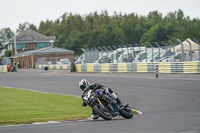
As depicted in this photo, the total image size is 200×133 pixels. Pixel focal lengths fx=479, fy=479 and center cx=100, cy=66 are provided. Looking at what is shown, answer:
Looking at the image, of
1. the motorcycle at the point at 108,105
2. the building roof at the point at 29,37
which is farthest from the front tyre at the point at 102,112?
the building roof at the point at 29,37

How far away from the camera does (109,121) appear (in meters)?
12.3

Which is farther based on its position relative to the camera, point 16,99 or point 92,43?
point 92,43

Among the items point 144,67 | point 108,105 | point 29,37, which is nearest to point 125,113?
point 108,105

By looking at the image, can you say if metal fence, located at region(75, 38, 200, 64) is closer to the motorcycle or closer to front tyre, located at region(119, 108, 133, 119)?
front tyre, located at region(119, 108, 133, 119)

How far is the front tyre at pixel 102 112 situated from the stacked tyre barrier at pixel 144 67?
2030 cm

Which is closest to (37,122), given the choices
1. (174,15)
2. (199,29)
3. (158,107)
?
(158,107)

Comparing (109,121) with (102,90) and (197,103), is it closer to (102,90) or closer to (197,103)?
(102,90)

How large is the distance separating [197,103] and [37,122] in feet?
20.8

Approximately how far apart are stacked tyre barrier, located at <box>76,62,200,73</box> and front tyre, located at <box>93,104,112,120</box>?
20.3m

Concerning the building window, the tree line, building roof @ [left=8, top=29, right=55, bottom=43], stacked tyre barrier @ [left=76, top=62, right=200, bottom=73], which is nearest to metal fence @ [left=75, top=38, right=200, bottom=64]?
stacked tyre barrier @ [left=76, top=62, right=200, bottom=73]

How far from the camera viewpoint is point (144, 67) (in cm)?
3912

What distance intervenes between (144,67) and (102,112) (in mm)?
26941

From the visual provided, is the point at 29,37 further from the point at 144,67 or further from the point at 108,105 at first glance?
the point at 108,105

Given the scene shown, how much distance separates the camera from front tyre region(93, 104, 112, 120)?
1235 cm
